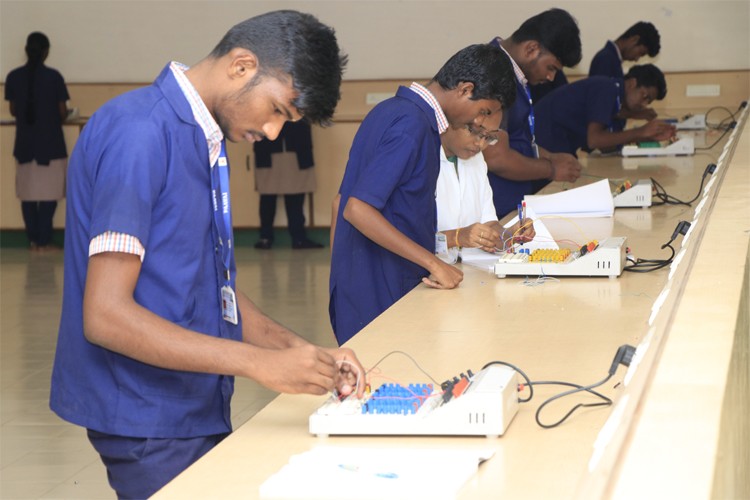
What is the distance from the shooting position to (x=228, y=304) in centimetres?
183

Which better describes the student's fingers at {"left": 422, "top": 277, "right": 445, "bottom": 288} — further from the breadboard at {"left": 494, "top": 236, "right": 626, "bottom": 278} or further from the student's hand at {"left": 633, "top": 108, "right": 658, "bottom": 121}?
the student's hand at {"left": 633, "top": 108, "right": 658, "bottom": 121}

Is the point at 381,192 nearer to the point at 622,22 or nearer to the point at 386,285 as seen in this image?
the point at 386,285

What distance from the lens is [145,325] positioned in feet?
5.21

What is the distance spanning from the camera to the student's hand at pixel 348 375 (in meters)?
1.70

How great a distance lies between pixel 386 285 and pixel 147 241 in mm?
1308

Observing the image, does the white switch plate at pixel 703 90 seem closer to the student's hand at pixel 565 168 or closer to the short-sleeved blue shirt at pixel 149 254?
the student's hand at pixel 565 168

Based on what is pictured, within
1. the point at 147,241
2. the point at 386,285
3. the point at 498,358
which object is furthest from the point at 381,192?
the point at 147,241

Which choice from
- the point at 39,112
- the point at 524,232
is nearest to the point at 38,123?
the point at 39,112

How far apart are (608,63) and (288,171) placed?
2423mm

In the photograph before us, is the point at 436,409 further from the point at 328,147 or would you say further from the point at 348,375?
the point at 328,147

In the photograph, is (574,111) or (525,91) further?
(574,111)

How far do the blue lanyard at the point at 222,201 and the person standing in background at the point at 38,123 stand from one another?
6742mm

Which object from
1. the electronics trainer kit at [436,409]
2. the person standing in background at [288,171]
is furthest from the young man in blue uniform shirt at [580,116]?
the electronics trainer kit at [436,409]

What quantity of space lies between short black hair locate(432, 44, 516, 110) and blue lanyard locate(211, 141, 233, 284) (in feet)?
3.85
